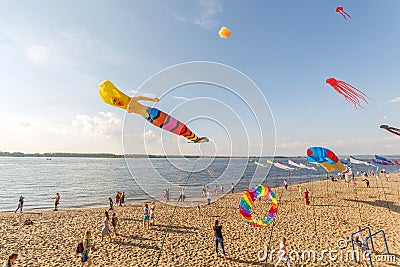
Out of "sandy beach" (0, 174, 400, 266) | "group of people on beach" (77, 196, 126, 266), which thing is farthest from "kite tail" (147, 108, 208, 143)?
"sandy beach" (0, 174, 400, 266)

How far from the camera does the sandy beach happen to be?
383 inches

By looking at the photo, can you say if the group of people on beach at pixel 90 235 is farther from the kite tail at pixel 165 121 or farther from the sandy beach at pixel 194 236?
the kite tail at pixel 165 121

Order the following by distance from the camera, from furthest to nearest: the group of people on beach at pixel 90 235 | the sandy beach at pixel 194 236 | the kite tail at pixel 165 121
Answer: the sandy beach at pixel 194 236
the group of people on beach at pixel 90 235
the kite tail at pixel 165 121

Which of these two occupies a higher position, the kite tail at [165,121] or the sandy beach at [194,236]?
the kite tail at [165,121]

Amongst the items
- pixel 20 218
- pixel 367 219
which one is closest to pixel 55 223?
pixel 20 218

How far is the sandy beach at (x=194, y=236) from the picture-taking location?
383 inches

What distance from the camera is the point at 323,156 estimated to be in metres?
16.2

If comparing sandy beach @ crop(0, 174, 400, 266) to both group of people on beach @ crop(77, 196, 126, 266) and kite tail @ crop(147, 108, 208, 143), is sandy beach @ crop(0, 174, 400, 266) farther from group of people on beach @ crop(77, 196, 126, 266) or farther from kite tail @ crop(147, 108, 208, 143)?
kite tail @ crop(147, 108, 208, 143)

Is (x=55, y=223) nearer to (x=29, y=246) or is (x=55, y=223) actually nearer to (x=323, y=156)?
(x=29, y=246)

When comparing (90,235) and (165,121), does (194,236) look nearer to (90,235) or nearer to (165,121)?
(90,235)

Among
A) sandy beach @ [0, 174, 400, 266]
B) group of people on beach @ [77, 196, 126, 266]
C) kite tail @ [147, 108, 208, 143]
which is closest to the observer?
kite tail @ [147, 108, 208, 143]

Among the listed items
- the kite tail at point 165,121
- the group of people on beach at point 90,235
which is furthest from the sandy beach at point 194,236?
the kite tail at point 165,121

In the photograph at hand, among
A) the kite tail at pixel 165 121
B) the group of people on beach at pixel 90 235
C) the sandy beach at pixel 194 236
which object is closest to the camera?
the kite tail at pixel 165 121

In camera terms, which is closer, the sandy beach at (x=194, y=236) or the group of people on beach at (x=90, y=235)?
the group of people on beach at (x=90, y=235)
